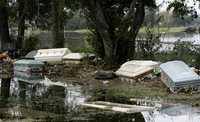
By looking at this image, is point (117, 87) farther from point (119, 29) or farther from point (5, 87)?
point (119, 29)

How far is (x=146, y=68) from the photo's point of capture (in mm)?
18141

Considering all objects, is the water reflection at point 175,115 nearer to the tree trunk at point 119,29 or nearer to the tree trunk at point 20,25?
the tree trunk at point 119,29

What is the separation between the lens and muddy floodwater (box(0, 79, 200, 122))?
1206cm

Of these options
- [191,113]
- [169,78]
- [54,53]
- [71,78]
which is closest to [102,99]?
[169,78]

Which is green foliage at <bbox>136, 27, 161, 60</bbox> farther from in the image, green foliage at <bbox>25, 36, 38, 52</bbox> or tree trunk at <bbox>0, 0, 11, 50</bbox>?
tree trunk at <bbox>0, 0, 11, 50</bbox>

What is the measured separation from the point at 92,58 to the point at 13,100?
902cm

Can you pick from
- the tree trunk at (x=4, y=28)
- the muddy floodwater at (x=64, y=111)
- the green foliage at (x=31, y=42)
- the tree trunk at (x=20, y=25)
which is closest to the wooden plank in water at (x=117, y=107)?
the muddy floodwater at (x=64, y=111)

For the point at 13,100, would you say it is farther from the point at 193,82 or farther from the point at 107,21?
the point at 107,21

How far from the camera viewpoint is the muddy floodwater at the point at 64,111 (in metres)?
12.1

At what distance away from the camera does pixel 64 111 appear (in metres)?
13.1

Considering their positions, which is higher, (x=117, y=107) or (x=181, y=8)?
(x=181, y=8)

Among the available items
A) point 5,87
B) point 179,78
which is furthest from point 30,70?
point 179,78

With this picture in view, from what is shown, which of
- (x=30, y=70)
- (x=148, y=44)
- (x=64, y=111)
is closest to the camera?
(x=64, y=111)

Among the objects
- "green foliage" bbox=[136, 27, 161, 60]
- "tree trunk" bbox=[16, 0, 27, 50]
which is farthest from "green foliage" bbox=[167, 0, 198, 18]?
"tree trunk" bbox=[16, 0, 27, 50]
